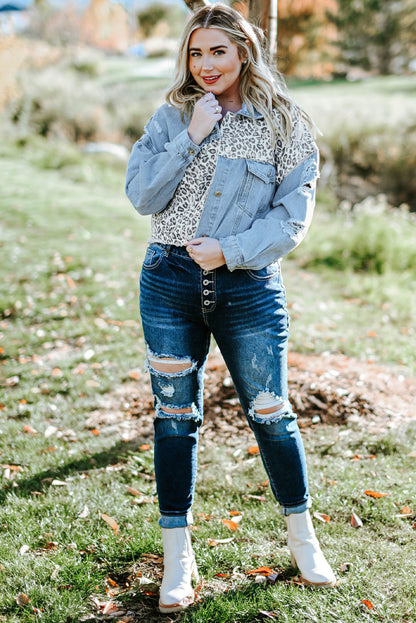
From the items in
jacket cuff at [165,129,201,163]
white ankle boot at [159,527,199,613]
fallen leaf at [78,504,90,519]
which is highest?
jacket cuff at [165,129,201,163]

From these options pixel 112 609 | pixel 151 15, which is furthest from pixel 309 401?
pixel 151 15

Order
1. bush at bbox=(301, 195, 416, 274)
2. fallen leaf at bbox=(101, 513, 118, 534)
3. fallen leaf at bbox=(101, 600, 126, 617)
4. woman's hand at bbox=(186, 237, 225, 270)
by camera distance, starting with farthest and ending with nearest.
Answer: bush at bbox=(301, 195, 416, 274) < fallen leaf at bbox=(101, 513, 118, 534) < fallen leaf at bbox=(101, 600, 126, 617) < woman's hand at bbox=(186, 237, 225, 270)

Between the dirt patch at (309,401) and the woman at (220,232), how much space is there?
56.5 inches

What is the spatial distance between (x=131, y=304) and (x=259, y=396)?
3.82 metres

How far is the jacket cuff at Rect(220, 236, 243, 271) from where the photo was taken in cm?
203

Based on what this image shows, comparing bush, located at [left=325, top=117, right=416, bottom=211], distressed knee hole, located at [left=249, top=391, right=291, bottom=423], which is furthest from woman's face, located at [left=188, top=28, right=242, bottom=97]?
bush, located at [left=325, top=117, right=416, bottom=211]

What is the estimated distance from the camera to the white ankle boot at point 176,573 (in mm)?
2207

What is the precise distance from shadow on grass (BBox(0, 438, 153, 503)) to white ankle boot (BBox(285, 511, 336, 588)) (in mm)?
1184

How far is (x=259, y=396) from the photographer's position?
2164mm

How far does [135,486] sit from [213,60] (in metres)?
2.13

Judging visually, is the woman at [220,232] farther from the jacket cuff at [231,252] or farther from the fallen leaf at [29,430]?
the fallen leaf at [29,430]

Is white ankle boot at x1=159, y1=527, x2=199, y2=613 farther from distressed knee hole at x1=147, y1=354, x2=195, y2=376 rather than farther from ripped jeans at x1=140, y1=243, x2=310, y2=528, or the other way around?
distressed knee hole at x1=147, y1=354, x2=195, y2=376

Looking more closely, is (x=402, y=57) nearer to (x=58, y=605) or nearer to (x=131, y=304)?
(x=131, y=304)

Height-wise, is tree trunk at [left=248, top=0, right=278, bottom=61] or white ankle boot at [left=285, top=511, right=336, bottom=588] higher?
tree trunk at [left=248, top=0, right=278, bottom=61]
